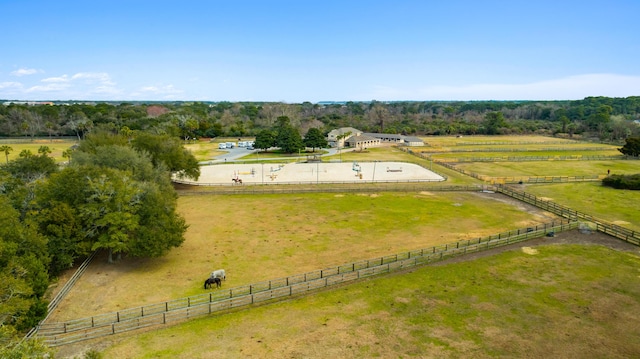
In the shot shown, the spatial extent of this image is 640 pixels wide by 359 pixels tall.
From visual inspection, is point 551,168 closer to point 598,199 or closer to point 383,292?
point 598,199

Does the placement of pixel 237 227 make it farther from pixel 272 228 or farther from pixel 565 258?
pixel 565 258

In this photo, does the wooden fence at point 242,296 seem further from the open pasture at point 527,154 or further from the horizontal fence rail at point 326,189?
the open pasture at point 527,154

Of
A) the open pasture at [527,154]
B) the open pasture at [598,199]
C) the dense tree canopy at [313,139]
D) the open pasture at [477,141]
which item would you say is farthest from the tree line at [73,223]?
the open pasture at [477,141]

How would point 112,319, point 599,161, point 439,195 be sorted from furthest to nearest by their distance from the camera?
point 599,161
point 439,195
point 112,319

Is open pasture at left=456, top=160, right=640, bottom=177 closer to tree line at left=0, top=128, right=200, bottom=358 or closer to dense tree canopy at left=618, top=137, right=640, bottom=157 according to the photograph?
Answer: dense tree canopy at left=618, top=137, right=640, bottom=157

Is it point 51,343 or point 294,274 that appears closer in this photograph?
point 51,343

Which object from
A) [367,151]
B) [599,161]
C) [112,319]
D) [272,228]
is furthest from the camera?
[367,151]

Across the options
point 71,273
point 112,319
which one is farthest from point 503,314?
point 71,273
